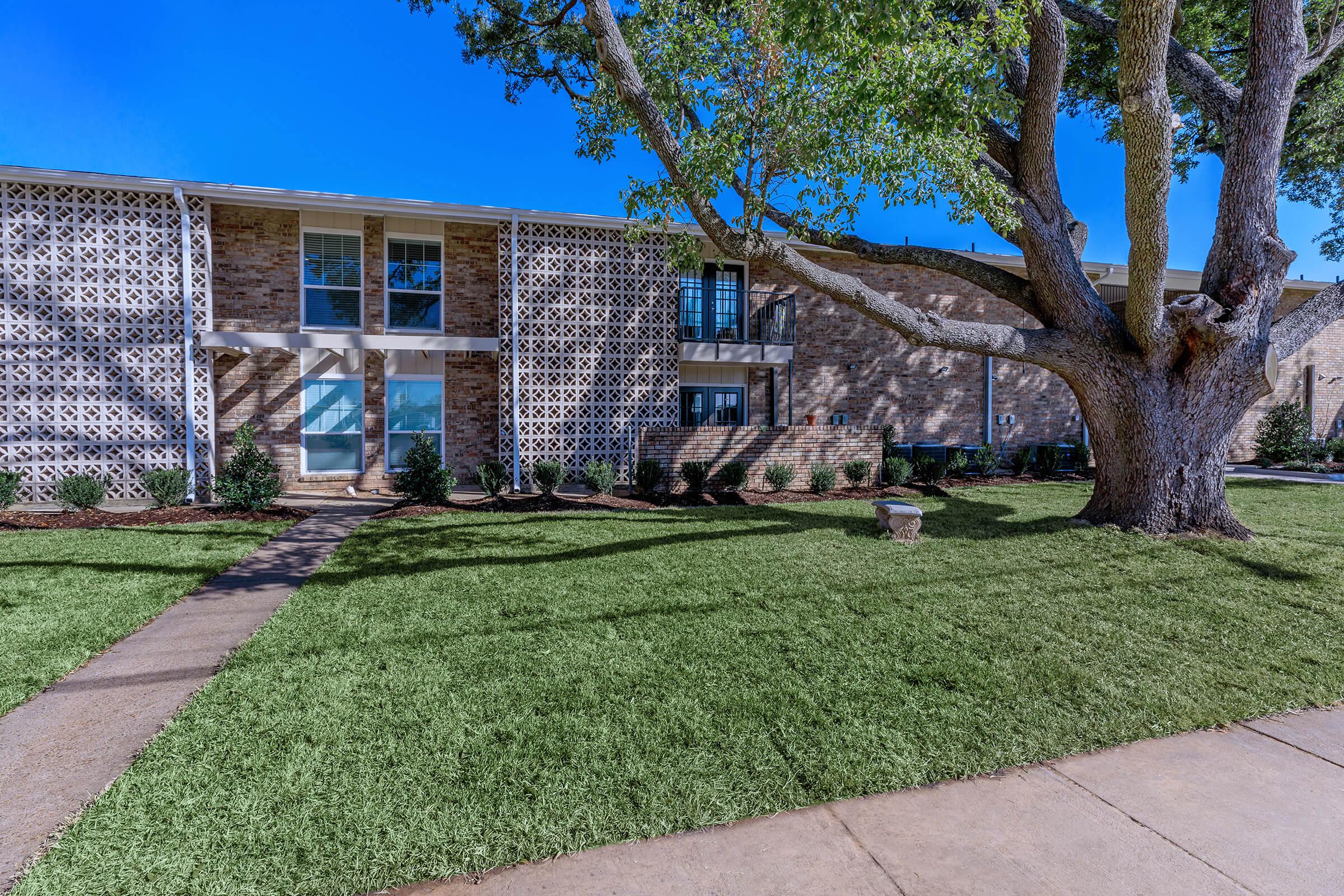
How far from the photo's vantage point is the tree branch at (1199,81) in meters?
7.20

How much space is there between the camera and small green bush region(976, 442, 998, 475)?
12.4 meters

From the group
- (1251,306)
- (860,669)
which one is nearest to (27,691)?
(860,669)

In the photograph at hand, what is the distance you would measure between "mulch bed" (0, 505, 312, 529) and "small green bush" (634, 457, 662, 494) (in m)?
4.91

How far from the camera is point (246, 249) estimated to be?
10359 millimetres

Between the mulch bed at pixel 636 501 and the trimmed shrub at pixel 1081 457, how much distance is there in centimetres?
506

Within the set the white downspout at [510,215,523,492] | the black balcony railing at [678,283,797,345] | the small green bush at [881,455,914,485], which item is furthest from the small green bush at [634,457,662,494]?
the small green bush at [881,455,914,485]

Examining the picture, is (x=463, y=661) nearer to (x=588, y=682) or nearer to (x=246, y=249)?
(x=588, y=682)

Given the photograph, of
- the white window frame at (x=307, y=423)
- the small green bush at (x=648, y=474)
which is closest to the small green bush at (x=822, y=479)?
the small green bush at (x=648, y=474)

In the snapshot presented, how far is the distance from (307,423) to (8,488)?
12.3 ft

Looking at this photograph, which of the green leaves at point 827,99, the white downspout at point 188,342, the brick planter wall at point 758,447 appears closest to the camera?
the green leaves at point 827,99

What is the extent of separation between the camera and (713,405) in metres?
13.1

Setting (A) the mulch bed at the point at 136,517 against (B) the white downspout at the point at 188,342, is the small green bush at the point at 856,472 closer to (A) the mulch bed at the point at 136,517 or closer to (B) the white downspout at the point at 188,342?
(A) the mulch bed at the point at 136,517

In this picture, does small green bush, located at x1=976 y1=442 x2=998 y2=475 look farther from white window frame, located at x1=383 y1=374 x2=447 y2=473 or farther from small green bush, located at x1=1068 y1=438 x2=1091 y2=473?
white window frame, located at x1=383 y1=374 x2=447 y2=473

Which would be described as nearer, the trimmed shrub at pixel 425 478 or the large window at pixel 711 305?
the trimmed shrub at pixel 425 478
